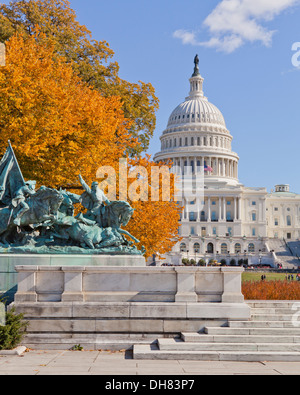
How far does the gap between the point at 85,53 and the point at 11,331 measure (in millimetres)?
25593

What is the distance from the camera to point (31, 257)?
1486 centimetres

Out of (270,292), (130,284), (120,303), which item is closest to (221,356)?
(120,303)

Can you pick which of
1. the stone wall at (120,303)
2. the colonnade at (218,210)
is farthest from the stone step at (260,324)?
the colonnade at (218,210)

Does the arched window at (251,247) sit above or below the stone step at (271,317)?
above

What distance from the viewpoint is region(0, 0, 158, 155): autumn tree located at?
3244cm

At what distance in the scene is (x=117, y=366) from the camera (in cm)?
1115

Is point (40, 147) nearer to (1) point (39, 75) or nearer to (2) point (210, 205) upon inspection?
(1) point (39, 75)

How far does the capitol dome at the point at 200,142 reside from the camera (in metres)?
141

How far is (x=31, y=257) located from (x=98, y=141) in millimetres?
10152

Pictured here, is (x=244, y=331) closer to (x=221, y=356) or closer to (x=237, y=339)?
(x=237, y=339)

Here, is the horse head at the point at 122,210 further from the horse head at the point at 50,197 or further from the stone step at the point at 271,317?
the stone step at the point at 271,317

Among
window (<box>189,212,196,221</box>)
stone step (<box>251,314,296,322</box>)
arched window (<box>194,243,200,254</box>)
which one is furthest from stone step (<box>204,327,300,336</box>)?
window (<box>189,212,196,221</box>)

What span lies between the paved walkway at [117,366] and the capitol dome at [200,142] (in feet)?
411
